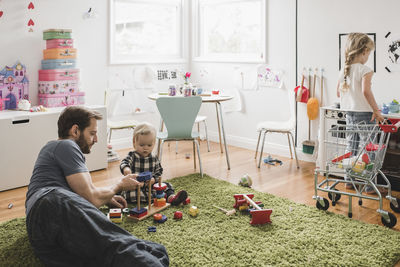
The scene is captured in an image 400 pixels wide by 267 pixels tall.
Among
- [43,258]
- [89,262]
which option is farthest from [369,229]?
[43,258]

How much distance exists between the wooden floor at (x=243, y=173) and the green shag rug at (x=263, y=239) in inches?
10.0

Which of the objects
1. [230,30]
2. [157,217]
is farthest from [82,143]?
[230,30]

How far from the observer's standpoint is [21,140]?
3.78 m

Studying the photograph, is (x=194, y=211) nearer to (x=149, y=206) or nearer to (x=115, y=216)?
(x=149, y=206)

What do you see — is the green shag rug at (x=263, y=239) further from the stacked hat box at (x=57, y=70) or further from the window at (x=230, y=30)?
the window at (x=230, y=30)

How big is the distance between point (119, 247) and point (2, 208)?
1.68 metres

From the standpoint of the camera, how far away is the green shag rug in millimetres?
2459

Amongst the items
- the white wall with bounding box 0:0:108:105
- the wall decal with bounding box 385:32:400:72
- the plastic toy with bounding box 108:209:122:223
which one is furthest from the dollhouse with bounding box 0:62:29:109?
the wall decal with bounding box 385:32:400:72

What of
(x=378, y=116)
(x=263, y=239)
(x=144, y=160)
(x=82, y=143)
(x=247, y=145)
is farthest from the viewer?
(x=247, y=145)

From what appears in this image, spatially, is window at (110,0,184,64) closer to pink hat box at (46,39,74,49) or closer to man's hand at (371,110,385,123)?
pink hat box at (46,39,74,49)

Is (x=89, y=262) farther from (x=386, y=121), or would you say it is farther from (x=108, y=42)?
(x=108, y=42)

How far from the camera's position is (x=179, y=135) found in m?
3.99

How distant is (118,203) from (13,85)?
1.88m

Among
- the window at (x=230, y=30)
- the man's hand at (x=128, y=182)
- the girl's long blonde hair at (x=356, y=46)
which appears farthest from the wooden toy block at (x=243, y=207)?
the window at (x=230, y=30)
